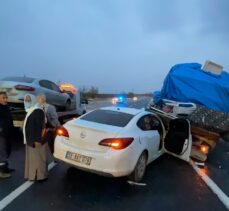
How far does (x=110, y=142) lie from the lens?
6500 mm

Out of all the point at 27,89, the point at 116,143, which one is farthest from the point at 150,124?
the point at 27,89

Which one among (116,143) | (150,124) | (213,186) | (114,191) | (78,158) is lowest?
(213,186)

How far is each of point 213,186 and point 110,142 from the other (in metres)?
2.44

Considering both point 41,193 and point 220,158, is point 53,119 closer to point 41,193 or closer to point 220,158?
point 41,193

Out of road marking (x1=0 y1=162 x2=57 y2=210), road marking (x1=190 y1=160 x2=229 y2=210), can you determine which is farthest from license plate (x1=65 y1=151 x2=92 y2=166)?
road marking (x1=190 y1=160 x2=229 y2=210)

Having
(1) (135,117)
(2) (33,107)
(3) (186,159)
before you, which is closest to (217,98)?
(3) (186,159)

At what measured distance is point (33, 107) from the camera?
6820mm

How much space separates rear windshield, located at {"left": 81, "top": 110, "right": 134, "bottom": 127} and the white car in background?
13.9 feet

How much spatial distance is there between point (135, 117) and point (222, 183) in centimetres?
236

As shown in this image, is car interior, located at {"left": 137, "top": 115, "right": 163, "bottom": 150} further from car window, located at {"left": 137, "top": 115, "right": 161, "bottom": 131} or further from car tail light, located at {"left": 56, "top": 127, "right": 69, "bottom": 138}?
car tail light, located at {"left": 56, "top": 127, "right": 69, "bottom": 138}

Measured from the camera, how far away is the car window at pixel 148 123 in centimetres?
768

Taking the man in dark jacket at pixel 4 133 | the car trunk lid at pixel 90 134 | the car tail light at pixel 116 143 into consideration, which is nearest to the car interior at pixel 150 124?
the car trunk lid at pixel 90 134

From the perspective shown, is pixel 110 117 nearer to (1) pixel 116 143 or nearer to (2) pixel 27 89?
(1) pixel 116 143

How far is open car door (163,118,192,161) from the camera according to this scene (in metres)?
9.07
